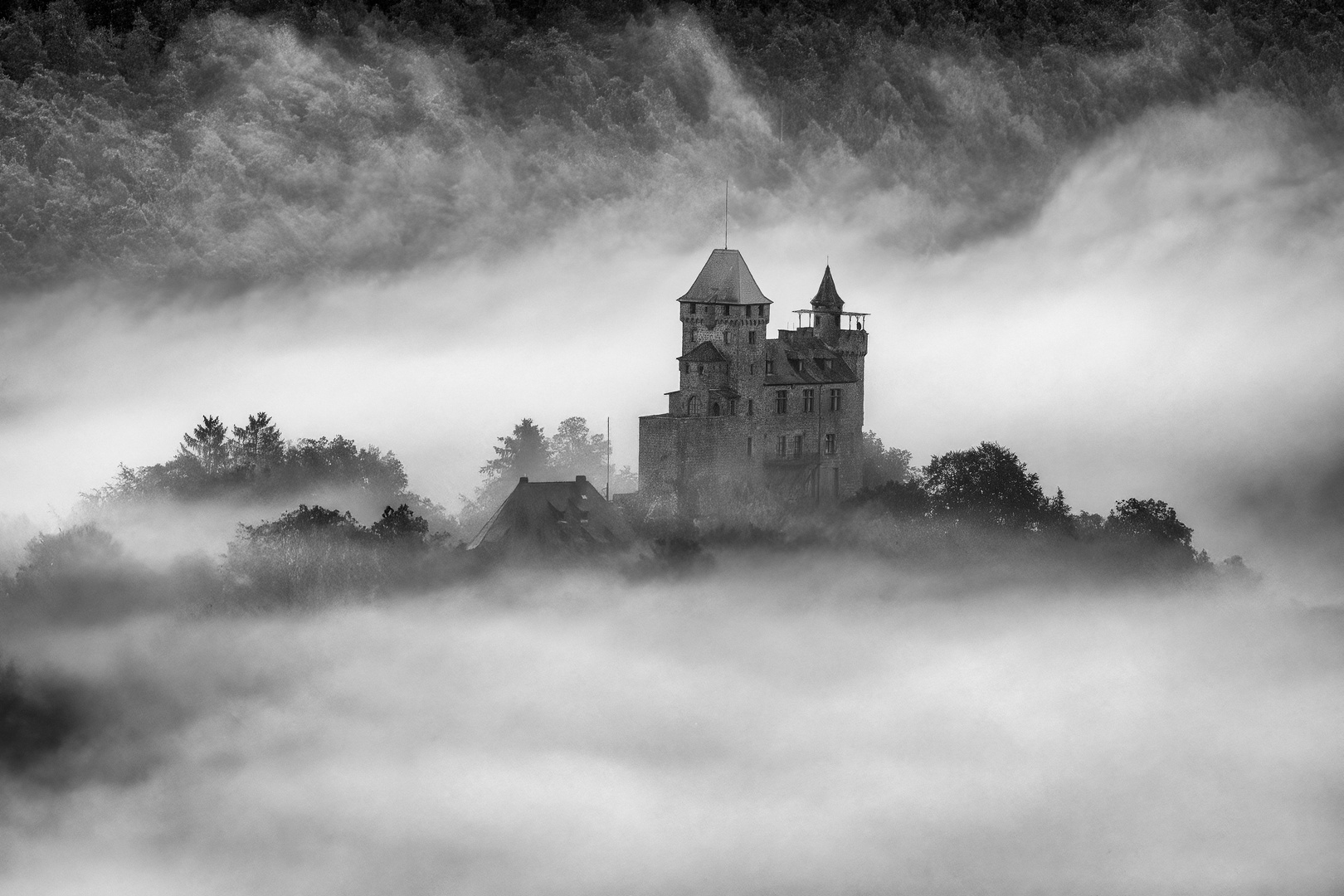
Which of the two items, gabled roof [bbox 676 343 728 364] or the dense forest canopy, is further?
the dense forest canopy

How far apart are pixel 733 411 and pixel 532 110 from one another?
51.0 meters

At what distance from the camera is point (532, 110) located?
139000 millimetres

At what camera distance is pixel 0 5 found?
472ft

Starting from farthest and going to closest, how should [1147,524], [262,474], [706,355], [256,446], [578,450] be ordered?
[578,450] → [256,446] → [262,474] → [1147,524] → [706,355]

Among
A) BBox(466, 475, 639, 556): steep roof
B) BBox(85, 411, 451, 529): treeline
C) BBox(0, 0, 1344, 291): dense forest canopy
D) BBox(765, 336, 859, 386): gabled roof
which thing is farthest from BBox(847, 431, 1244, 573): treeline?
BBox(0, 0, 1344, 291): dense forest canopy

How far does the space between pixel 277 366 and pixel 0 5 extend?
31.1 meters

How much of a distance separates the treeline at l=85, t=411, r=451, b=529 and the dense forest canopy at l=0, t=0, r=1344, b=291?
21591 millimetres

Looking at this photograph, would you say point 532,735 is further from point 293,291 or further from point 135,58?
point 135,58

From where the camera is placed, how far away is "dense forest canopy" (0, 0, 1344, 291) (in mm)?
129875

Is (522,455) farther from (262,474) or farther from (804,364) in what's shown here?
(804,364)

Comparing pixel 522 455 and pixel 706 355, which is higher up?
pixel 706 355

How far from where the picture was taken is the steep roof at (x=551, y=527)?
88.2 meters

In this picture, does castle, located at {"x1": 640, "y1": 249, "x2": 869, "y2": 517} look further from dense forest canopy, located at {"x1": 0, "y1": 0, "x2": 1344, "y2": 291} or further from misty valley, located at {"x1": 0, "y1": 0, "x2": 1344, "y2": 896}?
dense forest canopy, located at {"x1": 0, "y1": 0, "x2": 1344, "y2": 291}

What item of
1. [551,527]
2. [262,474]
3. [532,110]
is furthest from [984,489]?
[532,110]
